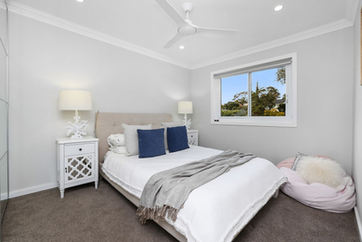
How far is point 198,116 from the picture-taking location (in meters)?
4.18

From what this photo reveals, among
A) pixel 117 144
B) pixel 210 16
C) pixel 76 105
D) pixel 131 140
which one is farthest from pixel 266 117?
pixel 76 105

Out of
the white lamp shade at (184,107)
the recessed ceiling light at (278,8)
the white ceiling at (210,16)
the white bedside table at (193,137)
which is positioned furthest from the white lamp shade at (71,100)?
the recessed ceiling light at (278,8)

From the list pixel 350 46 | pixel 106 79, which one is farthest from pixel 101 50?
pixel 350 46

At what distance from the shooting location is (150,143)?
2.27 meters

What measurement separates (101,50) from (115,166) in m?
2.04

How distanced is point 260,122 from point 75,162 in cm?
328

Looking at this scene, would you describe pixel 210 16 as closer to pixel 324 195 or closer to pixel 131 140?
pixel 131 140

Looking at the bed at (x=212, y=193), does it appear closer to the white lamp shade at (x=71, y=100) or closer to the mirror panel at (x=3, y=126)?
the white lamp shade at (x=71, y=100)

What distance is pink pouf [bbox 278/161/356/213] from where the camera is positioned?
5.78 feet

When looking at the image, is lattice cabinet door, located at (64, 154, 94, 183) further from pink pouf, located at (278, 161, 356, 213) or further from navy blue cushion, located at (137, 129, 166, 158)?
pink pouf, located at (278, 161, 356, 213)

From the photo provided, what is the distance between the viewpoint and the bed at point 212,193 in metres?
1.07

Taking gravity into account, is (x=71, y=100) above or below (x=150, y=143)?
above

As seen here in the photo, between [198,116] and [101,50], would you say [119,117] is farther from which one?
[198,116]

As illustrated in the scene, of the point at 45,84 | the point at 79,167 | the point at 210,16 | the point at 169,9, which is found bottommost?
the point at 79,167
